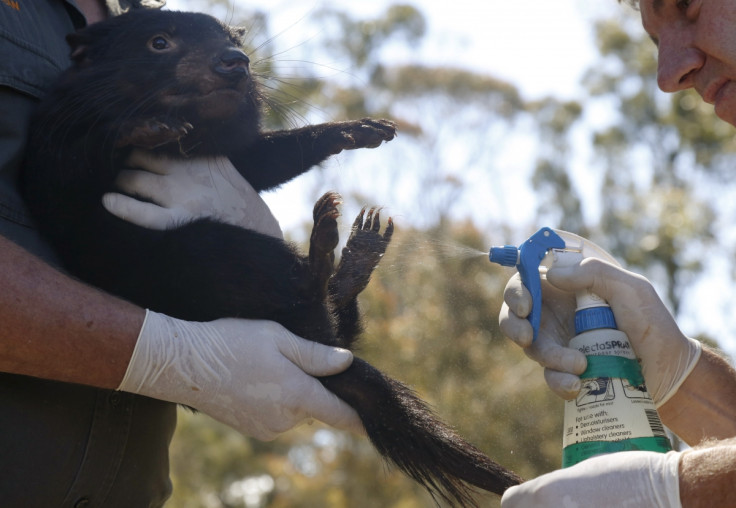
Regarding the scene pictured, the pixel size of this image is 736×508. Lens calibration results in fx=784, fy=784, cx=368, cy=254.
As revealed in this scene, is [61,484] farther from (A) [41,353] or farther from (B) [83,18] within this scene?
(B) [83,18]

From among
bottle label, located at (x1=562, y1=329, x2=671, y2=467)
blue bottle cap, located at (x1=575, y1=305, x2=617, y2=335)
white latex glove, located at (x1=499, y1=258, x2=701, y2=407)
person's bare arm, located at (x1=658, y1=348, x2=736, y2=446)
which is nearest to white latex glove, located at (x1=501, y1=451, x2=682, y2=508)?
bottle label, located at (x1=562, y1=329, x2=671, y2=467)

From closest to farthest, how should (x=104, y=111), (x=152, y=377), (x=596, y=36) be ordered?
(x=152, y=377) < (x=104, y=111) < (x=596, y=36)

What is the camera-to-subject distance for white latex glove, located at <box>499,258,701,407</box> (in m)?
2.58

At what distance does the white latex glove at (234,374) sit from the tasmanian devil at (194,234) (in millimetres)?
141

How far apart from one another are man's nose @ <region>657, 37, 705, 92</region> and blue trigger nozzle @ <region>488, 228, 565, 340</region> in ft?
2.25

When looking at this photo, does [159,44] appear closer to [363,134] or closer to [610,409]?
[363,134]

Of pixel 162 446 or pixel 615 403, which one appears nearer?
pixel 615 403

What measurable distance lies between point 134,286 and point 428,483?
124 centimetres

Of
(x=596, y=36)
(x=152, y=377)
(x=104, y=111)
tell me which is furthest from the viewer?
(x=596, y=36)

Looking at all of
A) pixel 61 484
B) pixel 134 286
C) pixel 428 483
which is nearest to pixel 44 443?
pixel 61 484

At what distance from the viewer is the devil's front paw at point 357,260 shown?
3.04 metres

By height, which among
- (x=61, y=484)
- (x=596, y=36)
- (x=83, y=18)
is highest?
(x=83, y=18)

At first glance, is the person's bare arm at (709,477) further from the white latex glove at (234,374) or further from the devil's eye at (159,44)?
the devil's eye at (159,44)

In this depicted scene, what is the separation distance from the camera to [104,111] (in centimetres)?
296
